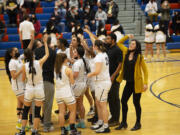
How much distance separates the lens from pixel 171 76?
1266 cm

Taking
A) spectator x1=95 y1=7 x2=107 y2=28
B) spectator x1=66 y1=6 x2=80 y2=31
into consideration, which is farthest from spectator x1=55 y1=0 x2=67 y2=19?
spectator x1=95 y1=7 x2=107 y2=28

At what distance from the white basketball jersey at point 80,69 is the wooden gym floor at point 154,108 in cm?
112

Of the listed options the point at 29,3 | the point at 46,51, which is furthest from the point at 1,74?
the point at 46,51

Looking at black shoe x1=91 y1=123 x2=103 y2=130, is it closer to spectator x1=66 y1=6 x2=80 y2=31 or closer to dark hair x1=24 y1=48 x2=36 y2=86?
dark hair x1=24 y1=48 x2=36 y2=86

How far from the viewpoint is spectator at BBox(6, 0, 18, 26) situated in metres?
18.7

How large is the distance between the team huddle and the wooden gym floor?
363 millimetres

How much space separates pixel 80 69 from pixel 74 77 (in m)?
0.24

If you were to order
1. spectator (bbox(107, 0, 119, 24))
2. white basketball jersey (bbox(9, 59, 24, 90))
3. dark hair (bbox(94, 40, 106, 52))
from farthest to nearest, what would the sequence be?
1. spectator (bbox(107, 0, 119, 24))
2. white basketball jersey (bbox(9, 59, 24, 90))
3. dark hair (bbox(94, 40, 106, 52))

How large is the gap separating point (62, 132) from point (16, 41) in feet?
39.3

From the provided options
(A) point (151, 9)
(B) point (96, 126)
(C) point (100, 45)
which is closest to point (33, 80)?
(C) point (100, 45)

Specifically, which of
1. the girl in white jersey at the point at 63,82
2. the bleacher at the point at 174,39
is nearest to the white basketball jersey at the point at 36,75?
the girl in white jersey at the point at 63,82

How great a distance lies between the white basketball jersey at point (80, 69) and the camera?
24.2 ft

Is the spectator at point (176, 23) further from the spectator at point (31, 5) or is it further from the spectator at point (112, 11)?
the spectator at point (31, 5)

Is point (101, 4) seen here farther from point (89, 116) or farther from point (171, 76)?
point (89, 116)
